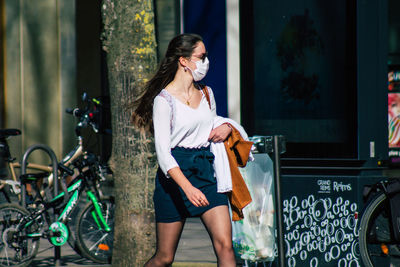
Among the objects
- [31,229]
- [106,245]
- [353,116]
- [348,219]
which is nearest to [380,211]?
[348,219]

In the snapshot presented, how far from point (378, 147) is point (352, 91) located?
52cm

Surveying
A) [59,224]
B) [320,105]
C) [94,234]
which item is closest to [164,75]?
[320,105]

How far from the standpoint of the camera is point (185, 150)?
437 centimetres

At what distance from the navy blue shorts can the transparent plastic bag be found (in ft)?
3.21

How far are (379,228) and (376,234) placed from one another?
0.18 ft

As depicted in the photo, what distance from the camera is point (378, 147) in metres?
6.14

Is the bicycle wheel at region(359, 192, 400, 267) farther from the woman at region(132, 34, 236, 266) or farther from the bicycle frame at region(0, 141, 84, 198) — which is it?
the bicycle frame at region(0, 141, 84, 198)

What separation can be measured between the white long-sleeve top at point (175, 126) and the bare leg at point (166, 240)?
1.20 ft

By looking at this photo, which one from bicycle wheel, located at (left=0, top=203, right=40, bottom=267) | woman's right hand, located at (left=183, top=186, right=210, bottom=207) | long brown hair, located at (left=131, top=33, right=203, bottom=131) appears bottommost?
bicycle wheel, located at (left=0, top=203, right=40, bottom=267)

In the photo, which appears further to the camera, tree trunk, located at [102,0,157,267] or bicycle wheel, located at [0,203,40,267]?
bicycle wheel, located at [0,203,40,267]

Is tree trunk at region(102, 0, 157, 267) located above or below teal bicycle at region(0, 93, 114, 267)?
above

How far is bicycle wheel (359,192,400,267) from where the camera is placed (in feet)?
17.9

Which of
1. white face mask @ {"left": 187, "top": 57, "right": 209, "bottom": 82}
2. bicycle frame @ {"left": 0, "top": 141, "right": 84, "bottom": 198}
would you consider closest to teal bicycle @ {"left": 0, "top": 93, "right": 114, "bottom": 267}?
bicycle frame @ {"left": 0, "top": 141, "right": 84, "bottom": 198}

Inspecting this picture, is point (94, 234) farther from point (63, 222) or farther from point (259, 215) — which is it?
point (259, 215)
